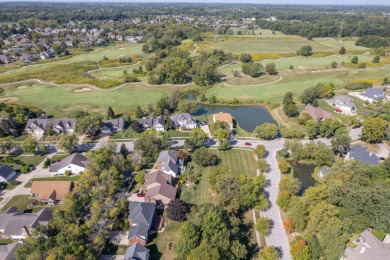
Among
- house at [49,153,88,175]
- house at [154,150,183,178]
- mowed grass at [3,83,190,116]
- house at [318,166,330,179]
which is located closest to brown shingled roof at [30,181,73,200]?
house at [49,153,88,175]

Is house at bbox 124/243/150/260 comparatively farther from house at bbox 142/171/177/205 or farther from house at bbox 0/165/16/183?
house at bbox 0/165/16/183

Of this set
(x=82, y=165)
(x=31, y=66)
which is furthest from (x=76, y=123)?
(x=31, y=66)

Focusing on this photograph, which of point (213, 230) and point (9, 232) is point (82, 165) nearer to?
point (9, 232)

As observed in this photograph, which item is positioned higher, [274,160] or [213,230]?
[213,230]

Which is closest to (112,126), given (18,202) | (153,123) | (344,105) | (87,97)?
(153,123)

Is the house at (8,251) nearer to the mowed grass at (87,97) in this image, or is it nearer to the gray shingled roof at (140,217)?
the gray shingled roof at (140,217)

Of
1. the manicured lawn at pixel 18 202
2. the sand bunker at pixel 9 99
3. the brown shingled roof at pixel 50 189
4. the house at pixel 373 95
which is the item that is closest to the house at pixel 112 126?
the brown shingled roof at pixel 50 189
